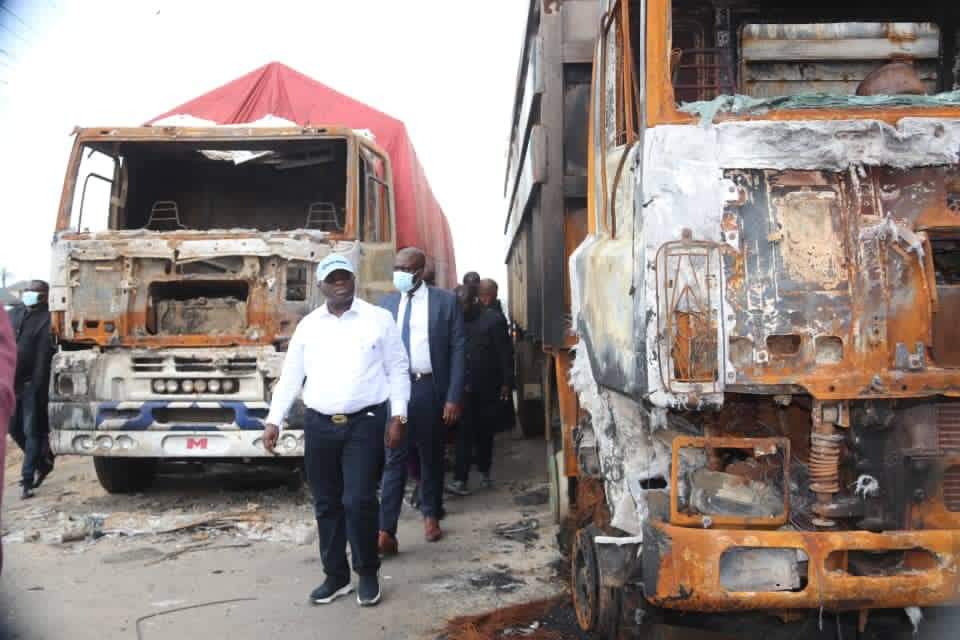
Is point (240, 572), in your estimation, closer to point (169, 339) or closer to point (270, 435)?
point (270, 435)

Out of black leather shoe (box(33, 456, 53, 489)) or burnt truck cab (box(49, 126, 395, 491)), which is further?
black leather shoe (box(33, 456, 53, 489))

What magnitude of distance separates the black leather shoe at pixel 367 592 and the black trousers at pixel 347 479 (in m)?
0.04

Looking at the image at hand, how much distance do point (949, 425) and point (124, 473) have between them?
6277mm

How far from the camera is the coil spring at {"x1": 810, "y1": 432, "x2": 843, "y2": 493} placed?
3129 mm

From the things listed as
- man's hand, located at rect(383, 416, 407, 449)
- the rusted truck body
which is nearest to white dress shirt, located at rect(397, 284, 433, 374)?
the rusted truck body

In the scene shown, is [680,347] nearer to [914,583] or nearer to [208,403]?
[914,583]

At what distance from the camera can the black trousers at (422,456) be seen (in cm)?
571

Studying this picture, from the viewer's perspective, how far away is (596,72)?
4527 mm

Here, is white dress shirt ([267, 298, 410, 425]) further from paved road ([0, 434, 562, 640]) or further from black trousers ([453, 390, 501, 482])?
black trousers ([453, 390, 501, 482])

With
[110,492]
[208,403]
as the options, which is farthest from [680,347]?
[110,492]

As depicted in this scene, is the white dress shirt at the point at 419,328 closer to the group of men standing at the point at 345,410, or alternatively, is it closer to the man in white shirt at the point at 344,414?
the group of men standing at the point at 345,410

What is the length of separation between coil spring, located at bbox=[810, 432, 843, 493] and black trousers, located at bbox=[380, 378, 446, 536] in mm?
2952

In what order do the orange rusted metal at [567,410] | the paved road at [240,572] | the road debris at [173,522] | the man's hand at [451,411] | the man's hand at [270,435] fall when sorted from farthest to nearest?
1. the road debris at [173,522]
2. the man's hand at [451,411]
3. the orange rusted metal at [567,410]
4. the man's hand at [270,435]
5. the paved road at [240,572]

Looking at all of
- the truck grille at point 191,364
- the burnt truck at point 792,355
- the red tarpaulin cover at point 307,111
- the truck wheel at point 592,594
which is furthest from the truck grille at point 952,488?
the red tarpaulin cover at point 307,111
